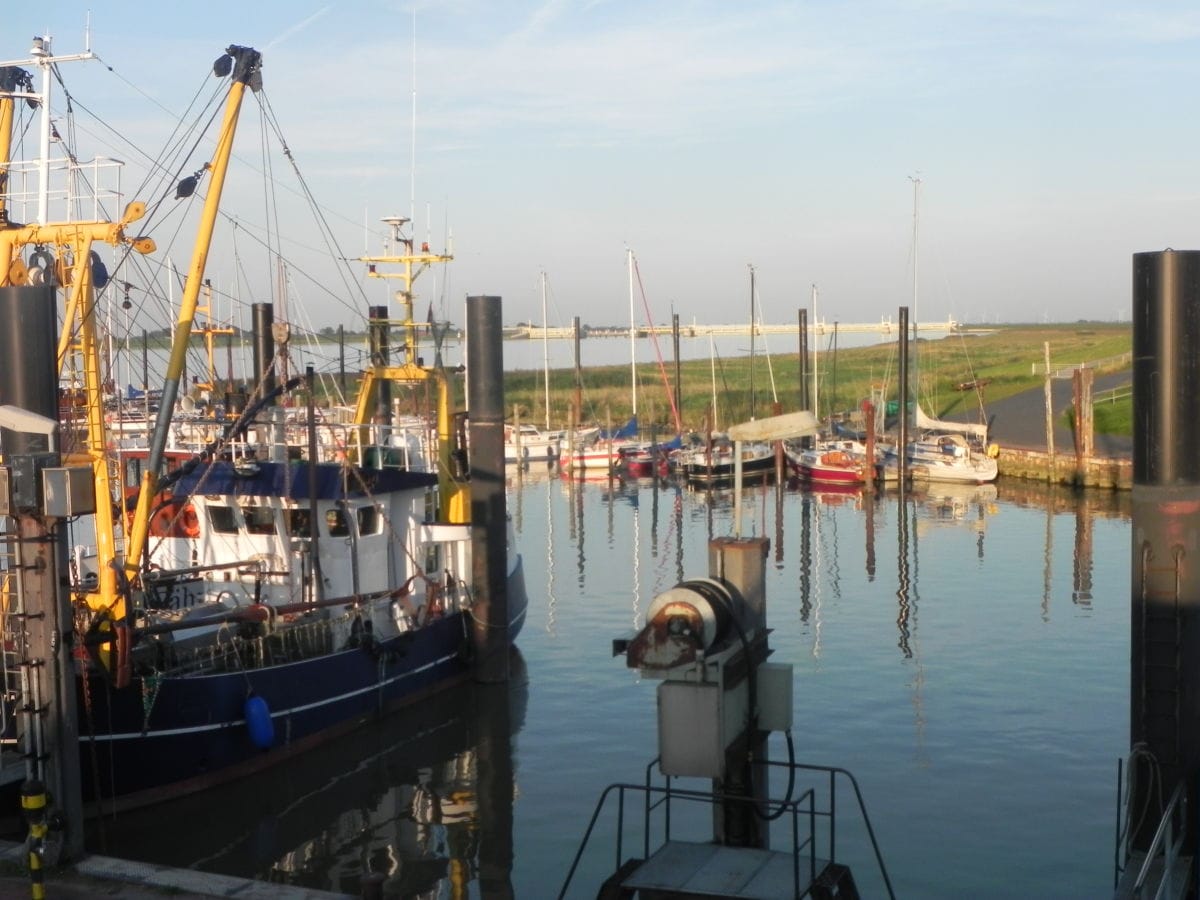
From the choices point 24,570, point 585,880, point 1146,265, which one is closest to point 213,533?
point 585,880

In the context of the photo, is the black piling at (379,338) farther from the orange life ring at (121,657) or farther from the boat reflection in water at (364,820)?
the orange life ring at (121,657)

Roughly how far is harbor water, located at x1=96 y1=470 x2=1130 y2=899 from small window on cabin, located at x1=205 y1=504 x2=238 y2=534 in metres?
4.12

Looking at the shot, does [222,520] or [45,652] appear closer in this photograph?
[45,652]

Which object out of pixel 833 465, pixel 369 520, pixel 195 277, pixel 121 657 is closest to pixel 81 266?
pixel 195 277

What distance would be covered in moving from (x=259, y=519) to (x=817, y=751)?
9746mm

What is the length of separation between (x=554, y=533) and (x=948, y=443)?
888 inches

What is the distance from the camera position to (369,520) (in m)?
23.4

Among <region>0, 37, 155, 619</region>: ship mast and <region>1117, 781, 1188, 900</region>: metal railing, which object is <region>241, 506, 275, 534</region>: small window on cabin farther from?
<region>1117, 781, 1188, 900</region>: metal railing

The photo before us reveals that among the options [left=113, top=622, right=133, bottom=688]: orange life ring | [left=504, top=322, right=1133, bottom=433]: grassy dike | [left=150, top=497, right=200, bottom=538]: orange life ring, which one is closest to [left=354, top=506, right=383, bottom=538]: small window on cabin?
[left=150, top=497, right=200, bottom=538]: orange life ring

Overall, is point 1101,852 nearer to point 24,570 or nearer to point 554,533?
point 24,570

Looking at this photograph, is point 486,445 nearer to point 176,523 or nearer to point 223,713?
point 176,523

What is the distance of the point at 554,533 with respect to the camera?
156ft

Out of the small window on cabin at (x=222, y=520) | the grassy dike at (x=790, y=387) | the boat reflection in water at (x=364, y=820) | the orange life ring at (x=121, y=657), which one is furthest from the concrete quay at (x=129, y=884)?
the grassy dike at (x=790, y=387)

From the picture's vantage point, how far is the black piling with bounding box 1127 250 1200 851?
1033 cm
